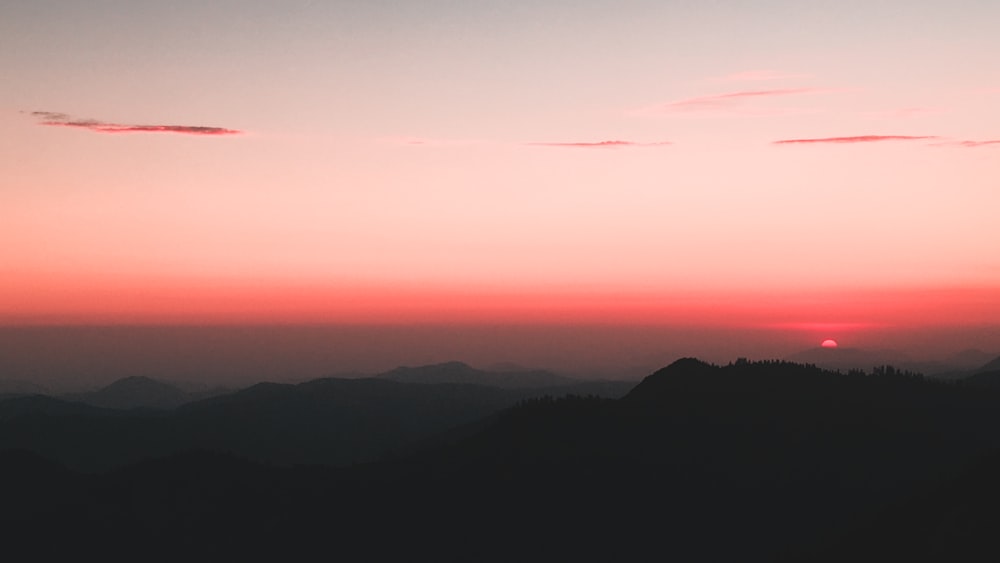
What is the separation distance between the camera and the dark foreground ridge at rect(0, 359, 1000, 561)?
92000mm

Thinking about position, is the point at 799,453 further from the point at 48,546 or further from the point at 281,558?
the point at 48,546

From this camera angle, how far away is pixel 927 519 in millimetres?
48719

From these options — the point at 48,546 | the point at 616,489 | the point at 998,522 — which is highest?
the point at 998,522

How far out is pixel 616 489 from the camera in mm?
99688

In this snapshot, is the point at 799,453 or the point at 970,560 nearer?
the point at 970,560

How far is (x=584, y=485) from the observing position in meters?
101

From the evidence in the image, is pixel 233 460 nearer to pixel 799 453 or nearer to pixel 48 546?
pixel 48 546

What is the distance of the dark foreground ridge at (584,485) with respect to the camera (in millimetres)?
92000

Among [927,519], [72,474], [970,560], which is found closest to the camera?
[970,560]

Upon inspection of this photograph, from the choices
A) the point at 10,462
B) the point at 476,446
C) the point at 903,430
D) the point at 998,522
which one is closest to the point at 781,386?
the point at 903,430

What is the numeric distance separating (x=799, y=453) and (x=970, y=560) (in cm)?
6427

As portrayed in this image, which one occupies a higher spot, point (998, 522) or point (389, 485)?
point (998, 522)

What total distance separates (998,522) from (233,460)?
99.6 m

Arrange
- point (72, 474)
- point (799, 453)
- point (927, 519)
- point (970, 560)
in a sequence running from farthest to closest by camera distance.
→ 1. point (72, 474)
2. point (799, 453)
3. point (927, 519)
4. point (970, 560)
